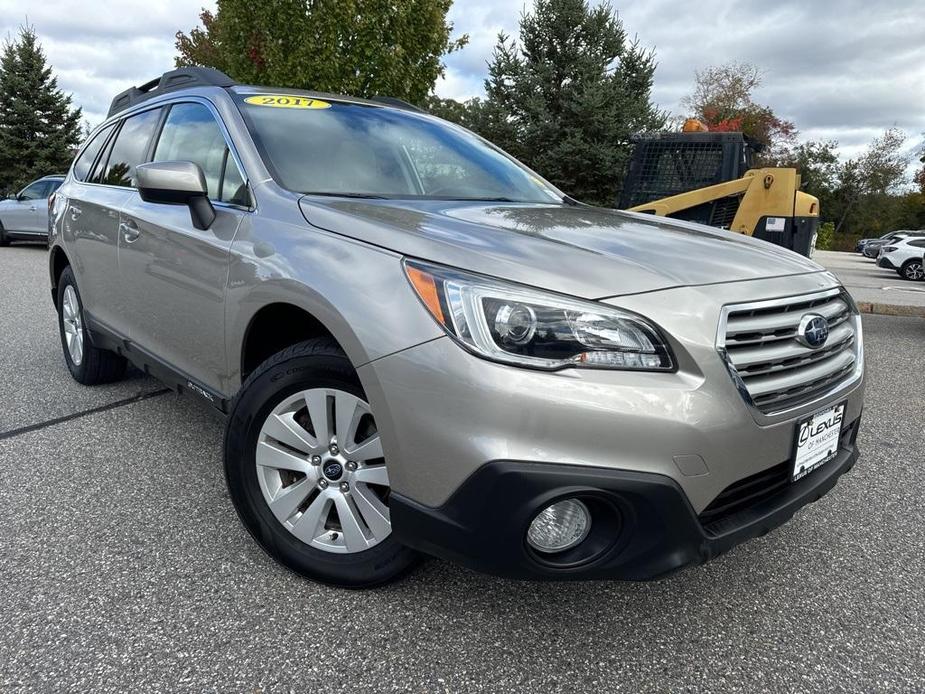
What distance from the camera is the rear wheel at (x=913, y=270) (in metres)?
19.5

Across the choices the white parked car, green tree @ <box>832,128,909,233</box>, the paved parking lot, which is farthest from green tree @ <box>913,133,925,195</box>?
the paved parking lot

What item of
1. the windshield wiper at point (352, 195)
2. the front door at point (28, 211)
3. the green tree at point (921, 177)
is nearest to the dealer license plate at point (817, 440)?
the windshield wiper at point (352, 195)

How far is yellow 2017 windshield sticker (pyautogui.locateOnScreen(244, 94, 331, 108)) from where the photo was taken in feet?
9.13

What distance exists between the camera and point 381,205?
227cm

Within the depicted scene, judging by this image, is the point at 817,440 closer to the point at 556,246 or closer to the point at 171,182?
the point at 556,246

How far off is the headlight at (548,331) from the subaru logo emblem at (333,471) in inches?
24.6

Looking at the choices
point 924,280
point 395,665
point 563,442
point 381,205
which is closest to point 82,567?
point 395,665

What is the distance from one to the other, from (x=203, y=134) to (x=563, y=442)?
6.95ft

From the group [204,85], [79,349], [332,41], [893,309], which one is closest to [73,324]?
[79,349]

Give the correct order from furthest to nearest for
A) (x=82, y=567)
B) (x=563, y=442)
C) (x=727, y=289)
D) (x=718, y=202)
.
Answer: (x=718, y=202) < (x=82, y=567) < (x=727, y=289) < (x=563, y=442)

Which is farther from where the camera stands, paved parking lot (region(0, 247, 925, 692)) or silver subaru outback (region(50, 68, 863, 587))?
paved parking lot (region(0, 247, 925, 692))

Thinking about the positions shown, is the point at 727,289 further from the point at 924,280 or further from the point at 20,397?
the point at 924,280

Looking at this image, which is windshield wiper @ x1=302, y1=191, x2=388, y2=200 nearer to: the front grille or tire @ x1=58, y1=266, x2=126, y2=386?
the front grille

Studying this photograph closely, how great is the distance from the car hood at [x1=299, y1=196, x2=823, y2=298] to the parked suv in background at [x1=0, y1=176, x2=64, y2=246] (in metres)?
14.5
